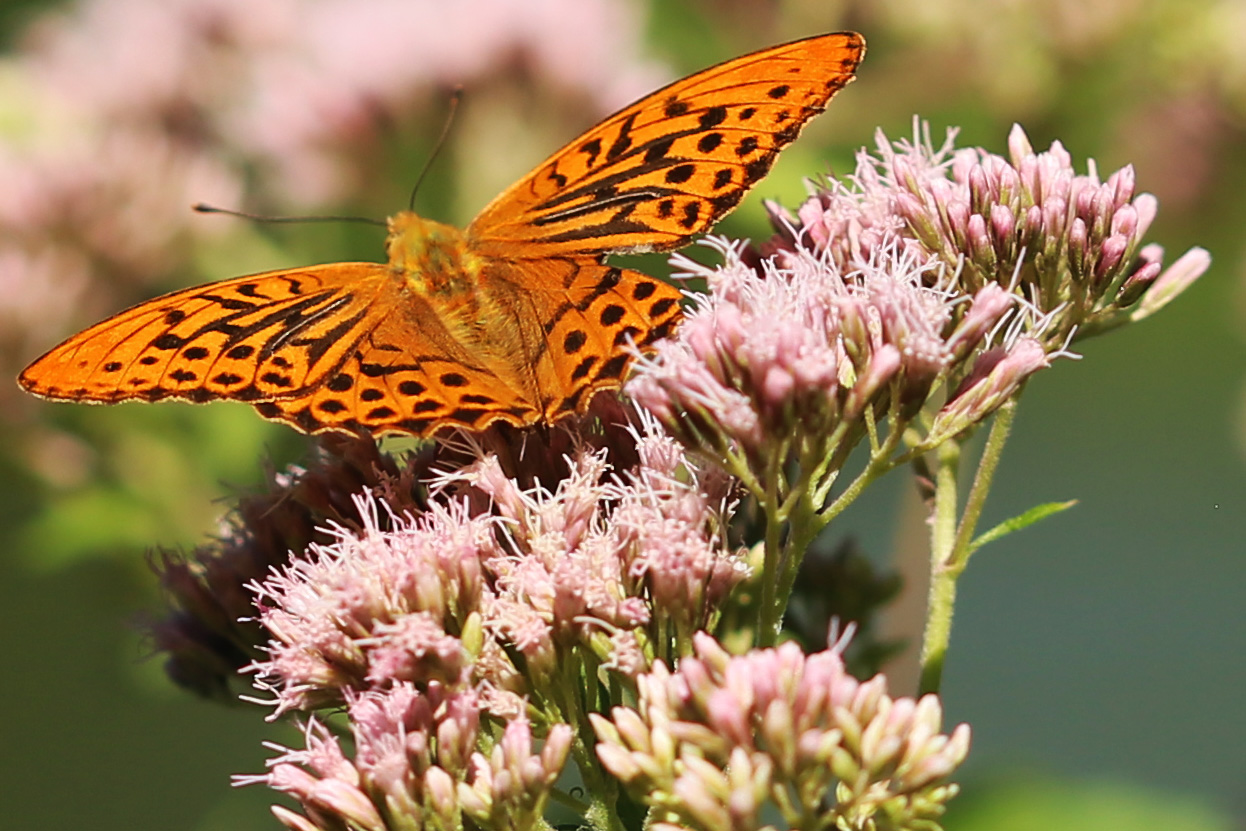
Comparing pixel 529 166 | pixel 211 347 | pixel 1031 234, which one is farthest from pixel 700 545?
pixel 529 166

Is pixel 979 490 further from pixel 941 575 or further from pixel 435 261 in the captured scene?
pixel 435 261

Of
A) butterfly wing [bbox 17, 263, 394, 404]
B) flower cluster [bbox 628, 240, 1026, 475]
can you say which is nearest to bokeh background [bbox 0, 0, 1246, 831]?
butterfly wing [bbox 17, 263, 394, 404]

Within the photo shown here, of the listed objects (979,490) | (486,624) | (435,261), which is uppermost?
(435,261)

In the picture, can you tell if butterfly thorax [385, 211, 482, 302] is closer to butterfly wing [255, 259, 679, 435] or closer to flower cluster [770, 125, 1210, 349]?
butterfly wing [255, 259, 679, 435]

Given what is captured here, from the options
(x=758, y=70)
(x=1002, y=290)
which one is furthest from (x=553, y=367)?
(x=1002, y=290)

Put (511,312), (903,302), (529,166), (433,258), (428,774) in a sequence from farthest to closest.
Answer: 1. (529,166)
2. (433,258)
3. (511,312)
4. (903,302)
5. (428,774)

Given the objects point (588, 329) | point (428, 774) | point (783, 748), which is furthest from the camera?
point (588, 329)

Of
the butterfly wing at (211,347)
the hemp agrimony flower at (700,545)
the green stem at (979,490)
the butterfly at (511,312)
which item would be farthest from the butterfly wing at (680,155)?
the green stem at (979,490)
